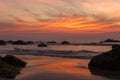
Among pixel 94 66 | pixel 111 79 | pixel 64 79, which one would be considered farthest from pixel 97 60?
pixel 64 79

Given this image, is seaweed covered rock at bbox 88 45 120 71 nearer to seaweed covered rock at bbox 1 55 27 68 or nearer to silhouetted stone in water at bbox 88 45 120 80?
silhouetted stone in water at bbox 88 45 120 80

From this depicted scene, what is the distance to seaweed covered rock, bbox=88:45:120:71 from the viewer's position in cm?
1549

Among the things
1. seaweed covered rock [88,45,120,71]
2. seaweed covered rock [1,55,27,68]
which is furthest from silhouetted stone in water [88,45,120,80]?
seaweed covered rock [1,55,27,68]

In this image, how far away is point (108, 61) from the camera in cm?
1592

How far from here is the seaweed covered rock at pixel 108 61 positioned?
15492 millimetres

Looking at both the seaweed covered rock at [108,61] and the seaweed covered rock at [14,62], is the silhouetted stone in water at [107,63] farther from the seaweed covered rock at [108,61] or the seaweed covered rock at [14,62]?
the seaweed covered rock at [14,62]

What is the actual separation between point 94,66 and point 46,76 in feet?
16.6

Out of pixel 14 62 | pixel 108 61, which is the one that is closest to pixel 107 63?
pixel 108 61

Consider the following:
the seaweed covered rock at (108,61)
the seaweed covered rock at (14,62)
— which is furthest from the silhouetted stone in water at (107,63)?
the seaweed covered rock at (14,62)

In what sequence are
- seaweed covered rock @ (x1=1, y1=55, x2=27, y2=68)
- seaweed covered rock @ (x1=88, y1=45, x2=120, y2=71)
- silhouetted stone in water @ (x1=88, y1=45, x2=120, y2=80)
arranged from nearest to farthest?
silhouetted stone in water @ (x1=88, y1=45, x2=120, y2=80), seaweed covered rock @ (x1=88, y1=45, x2=120, y2=71), seaweed covered rock @ (x1=1, y1=55, x2=27, y2=68)

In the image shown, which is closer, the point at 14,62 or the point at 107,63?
the point at 107,63

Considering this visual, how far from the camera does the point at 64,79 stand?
11.4 m

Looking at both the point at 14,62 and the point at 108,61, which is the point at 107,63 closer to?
the point at 108,61

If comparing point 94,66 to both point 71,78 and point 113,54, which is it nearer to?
point 113,54
